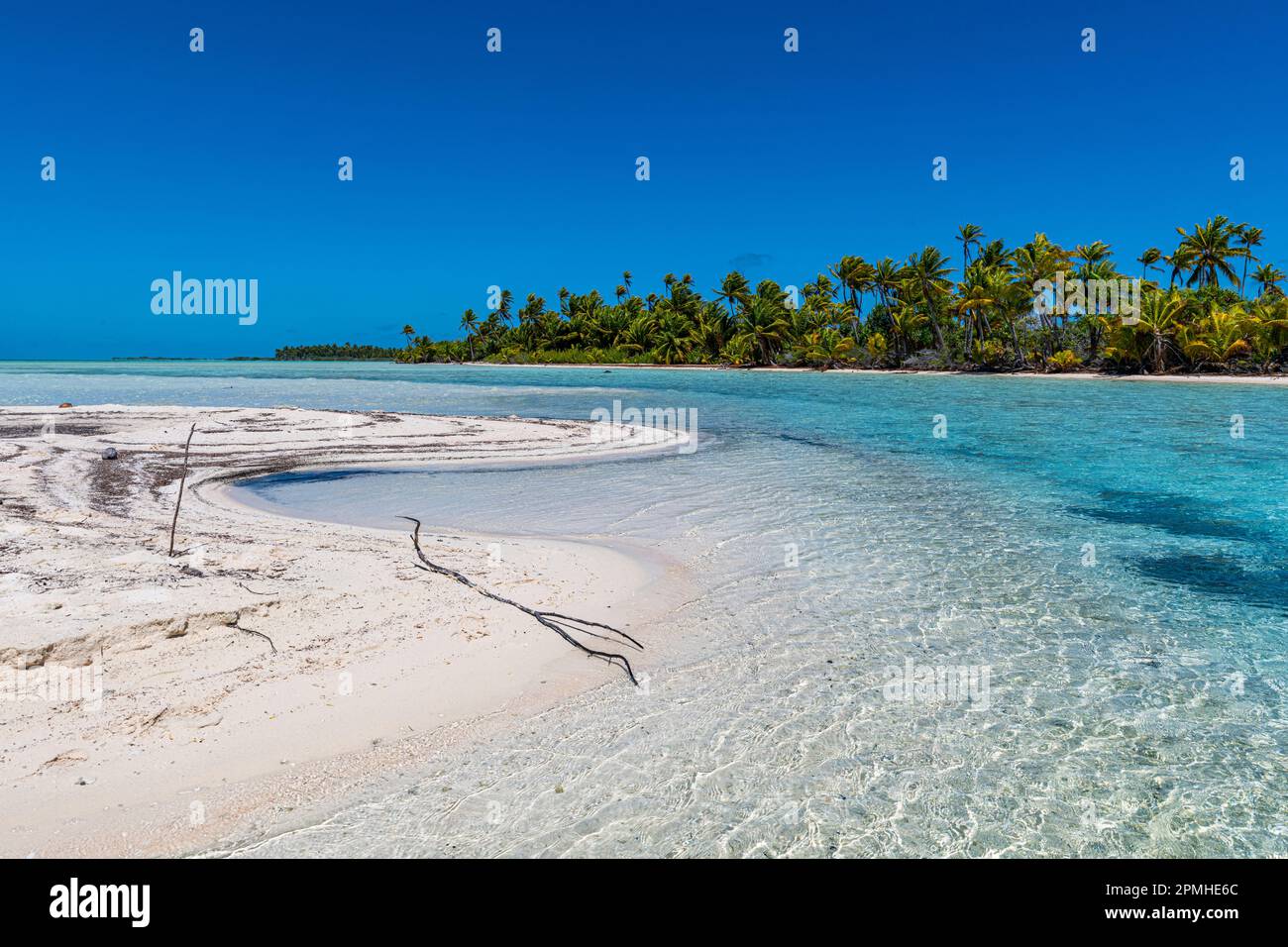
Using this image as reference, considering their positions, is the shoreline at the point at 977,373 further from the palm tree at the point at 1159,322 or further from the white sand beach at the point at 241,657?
the white sand beach at the point at 241,657

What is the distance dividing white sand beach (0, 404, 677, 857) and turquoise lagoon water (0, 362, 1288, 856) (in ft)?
1.74

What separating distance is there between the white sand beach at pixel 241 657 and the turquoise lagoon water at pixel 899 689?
1.74 feet

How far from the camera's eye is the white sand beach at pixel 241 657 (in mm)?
3910

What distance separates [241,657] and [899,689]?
5380 mm

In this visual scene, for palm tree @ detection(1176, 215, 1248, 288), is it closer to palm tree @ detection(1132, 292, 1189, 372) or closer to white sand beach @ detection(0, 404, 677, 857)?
palm tree @ detection(1132, 292, 1189, 372)

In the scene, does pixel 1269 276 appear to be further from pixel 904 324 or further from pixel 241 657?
pixel 241 657

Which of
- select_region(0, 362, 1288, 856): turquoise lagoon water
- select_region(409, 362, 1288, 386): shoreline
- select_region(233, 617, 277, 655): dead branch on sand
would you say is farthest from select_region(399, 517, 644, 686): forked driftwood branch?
select_region(409, 362, 1288, 386): shoreline

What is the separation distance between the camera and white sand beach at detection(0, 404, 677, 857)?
391cm

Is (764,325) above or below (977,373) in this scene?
above

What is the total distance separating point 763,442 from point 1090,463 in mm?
9274

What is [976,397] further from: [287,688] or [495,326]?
[495,326]

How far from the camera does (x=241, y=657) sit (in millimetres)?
5492

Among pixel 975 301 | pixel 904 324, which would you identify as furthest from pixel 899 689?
pixel 904 324
